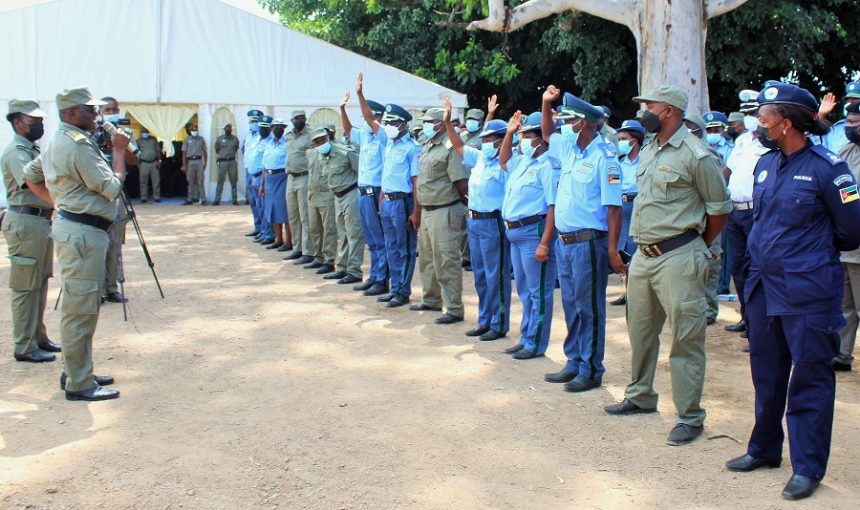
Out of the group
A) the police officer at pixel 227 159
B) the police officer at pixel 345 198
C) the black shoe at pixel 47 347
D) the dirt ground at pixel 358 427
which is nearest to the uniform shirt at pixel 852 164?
the dirt ground at pixel 358 427

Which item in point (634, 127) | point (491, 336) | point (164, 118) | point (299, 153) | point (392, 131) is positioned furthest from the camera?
point (164, 118)

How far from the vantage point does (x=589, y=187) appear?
5.82 meters

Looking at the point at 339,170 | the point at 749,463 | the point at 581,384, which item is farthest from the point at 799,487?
the point at 339,170

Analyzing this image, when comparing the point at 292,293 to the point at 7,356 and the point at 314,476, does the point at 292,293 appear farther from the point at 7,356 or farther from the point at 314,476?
the point at 314,476

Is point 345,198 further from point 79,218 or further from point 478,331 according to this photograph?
point 79,218

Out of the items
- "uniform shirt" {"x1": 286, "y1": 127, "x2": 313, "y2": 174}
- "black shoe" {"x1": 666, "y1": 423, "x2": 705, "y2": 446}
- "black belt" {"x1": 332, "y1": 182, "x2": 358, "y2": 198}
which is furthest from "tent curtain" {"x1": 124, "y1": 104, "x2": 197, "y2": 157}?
"black shoe" {"x1": 666, "y1": 423, "x2": 705, "y2": 446}

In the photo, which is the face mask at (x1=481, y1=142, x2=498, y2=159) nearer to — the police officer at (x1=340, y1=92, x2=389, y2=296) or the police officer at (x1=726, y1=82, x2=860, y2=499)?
the police officer at (x1=340, y1=92, x2=389, y2=296)

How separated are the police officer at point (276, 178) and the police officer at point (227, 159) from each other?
7.11 meters

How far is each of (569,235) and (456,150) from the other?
2298 millimetres

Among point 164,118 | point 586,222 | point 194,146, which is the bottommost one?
point 586,222

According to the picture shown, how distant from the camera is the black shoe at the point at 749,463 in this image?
14.7ft

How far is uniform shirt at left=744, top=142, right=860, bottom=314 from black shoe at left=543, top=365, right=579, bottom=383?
209 centimetres

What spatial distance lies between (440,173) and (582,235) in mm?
2517

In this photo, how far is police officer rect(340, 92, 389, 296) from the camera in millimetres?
9555
